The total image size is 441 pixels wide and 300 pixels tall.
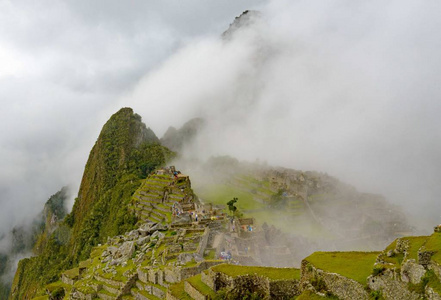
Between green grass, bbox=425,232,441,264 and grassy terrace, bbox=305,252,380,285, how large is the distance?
1.72 metres

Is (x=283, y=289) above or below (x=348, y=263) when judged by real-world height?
below

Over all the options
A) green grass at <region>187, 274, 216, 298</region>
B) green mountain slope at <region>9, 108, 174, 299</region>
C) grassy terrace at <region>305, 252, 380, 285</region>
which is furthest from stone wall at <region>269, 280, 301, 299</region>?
green mountain slope at <region>9, 108, 174, 299</region>

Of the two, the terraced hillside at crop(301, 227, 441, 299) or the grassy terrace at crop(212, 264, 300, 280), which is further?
the grassy terrace at crop(212, 264, 300, 280)

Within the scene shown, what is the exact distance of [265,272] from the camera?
13234 mm

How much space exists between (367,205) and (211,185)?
34.6 metres

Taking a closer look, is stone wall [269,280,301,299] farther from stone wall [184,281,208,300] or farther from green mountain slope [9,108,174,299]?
Answer: green mountain slope [9,108,174,299]

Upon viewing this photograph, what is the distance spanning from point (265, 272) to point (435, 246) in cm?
609

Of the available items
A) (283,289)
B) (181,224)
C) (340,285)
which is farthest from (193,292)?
(181,224)

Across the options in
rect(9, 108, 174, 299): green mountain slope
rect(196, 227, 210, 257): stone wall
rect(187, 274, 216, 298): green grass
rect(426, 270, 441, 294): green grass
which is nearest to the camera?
rect(426, 270, 441, 294): green grass

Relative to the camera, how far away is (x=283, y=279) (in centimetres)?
1246

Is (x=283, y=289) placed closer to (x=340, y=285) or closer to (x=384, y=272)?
(x=340, y=285)

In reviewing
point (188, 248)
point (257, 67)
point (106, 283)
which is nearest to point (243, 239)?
point (188, 248)

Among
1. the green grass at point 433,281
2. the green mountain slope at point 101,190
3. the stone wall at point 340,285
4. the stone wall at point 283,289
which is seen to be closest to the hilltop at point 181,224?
the stone wall at point 283,289

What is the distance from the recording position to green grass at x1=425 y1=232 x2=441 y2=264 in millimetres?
8111
